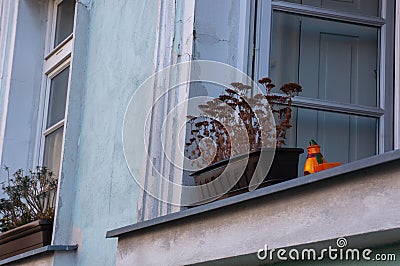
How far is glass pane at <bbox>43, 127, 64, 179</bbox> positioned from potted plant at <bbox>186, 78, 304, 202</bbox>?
216cm

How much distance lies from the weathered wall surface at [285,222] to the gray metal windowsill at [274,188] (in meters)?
0.02

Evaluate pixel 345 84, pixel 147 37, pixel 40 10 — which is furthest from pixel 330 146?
pixel 40 10

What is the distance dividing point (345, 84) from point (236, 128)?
26.5 inches

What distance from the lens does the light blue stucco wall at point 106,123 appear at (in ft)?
13.3

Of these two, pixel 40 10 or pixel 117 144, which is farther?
pixel 40 10

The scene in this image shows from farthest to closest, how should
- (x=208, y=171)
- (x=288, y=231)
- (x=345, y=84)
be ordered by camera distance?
(x=345, y=84), (x=208, y=171), (x=288, y=231)

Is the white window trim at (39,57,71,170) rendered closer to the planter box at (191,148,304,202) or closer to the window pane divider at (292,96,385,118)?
the window pane divider at (292,96,385,118)

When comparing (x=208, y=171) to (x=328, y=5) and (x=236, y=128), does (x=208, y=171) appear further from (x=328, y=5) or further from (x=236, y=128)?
(x=328, y=5)

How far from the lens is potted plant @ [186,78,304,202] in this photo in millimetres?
3471

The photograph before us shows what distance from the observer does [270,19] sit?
3867mm

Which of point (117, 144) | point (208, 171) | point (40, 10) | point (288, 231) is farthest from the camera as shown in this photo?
point (40, 10)

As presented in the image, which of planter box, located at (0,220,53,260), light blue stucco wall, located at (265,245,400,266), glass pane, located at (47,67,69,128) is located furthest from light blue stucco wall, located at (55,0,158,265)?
light blue stucco wall, located at (265,245,400,266)

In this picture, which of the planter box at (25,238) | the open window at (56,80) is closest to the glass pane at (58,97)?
the open window at (56,80)

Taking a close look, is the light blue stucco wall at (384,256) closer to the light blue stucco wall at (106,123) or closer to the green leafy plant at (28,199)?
the light blue stucco wall at (106,123)
